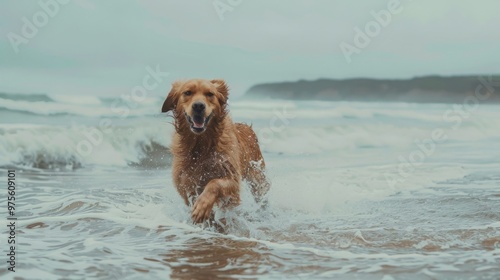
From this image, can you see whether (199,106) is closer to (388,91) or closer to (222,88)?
(222,88)

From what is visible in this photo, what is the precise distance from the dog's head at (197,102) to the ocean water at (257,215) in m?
0.24

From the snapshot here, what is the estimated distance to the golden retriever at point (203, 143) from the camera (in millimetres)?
5512

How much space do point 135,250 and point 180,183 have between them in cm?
128

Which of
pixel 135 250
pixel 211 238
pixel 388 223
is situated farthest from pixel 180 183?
pixel 388 223

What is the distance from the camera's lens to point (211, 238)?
4.98m

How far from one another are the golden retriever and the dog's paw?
0.68 ft

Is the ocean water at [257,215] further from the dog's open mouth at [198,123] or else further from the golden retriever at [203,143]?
the dog's open mouth at [198,123]

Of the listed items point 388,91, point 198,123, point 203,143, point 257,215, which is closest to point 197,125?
point 198,123

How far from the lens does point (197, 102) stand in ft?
17.9

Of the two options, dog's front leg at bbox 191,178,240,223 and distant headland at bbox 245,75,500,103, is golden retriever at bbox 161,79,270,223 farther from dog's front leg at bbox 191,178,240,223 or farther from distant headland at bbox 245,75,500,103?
distant headland at bbox 245,75,500,103

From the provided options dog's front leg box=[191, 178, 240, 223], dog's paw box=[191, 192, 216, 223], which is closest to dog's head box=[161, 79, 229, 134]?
dog's front leg box=[191, 178, 240, 223]

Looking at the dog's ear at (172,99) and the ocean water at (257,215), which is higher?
the dog's ear at (172,99)

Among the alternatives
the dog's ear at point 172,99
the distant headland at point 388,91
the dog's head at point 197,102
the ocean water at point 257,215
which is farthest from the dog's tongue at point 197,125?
the distant headland at point 388,91

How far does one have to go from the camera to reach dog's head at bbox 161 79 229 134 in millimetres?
5496
